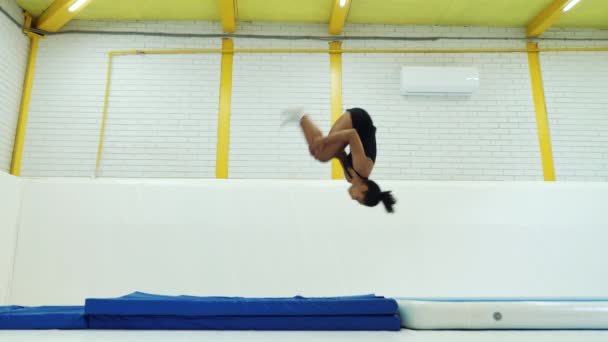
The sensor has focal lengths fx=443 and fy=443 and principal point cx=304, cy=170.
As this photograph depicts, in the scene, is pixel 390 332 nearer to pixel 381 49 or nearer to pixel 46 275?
pixel 46 275

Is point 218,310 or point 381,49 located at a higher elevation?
point 381,49

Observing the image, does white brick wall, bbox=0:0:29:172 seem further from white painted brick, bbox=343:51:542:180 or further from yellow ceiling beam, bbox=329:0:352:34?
white painted brick, bbox=343:51:542:180

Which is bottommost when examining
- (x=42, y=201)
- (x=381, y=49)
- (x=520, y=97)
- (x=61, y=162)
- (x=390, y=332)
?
(x=390, y=332)

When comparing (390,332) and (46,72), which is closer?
(390,332)

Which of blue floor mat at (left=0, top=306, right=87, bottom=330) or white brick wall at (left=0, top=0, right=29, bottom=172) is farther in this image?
white brick wall at (left=0, top=0, right=29, bottom=172)

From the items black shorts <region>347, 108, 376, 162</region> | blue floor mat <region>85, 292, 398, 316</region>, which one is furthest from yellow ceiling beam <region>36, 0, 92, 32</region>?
blue floor mat <region>85, 292, 398, 316</region>

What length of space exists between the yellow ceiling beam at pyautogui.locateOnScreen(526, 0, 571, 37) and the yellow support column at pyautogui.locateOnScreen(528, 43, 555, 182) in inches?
7.9

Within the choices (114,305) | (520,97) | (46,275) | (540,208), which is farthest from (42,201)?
(520,97)

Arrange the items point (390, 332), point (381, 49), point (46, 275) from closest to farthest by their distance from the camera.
A: point (390, 332) < point (46, 275) < point (381, 49)

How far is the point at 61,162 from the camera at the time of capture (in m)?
6.08

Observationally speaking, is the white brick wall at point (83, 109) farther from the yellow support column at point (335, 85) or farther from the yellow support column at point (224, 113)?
the yellow support column at point (335, 85)

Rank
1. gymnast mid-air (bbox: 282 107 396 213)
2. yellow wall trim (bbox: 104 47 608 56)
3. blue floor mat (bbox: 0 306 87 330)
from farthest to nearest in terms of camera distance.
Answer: yellow wall trim (bbox: 104 47 608 56) < gymnast mid-air (bbox: 282 107 396 213) < blue floor mat (bbox: 0 306 87 330)

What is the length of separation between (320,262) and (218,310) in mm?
2271

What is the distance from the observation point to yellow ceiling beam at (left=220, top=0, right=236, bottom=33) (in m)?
5.94
